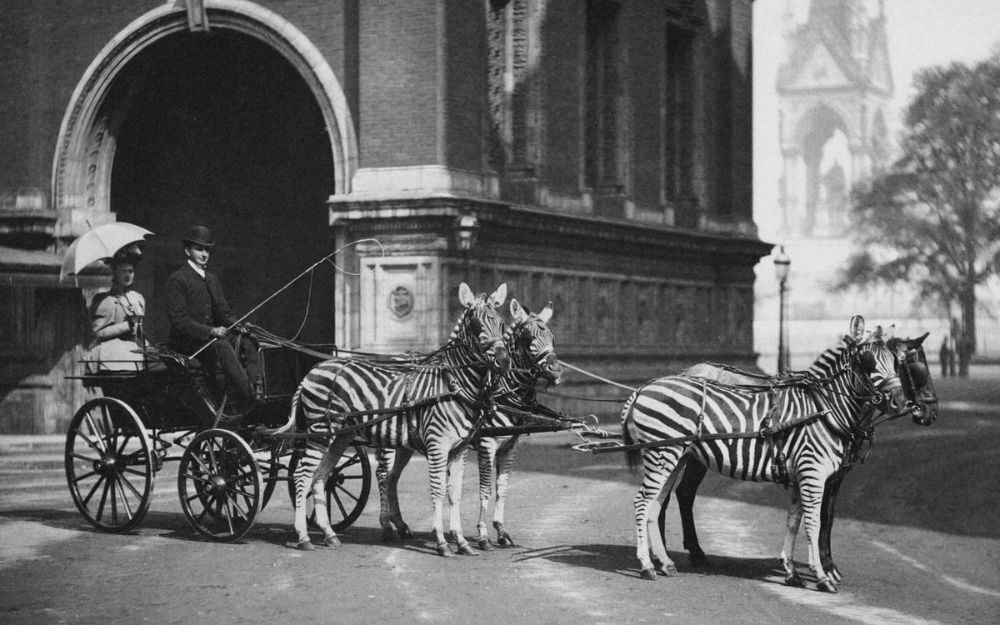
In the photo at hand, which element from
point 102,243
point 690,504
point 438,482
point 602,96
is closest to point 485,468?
point 438,482

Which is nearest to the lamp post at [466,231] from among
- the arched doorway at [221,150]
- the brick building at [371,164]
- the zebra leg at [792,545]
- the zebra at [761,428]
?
the brick building at [371,164]

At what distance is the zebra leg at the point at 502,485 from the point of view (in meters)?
14.9

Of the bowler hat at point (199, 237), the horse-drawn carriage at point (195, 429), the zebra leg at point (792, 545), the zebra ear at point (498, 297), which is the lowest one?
the zebra leg at point (792, 545)

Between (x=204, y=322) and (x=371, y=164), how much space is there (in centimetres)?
1365

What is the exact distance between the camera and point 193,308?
15.6m

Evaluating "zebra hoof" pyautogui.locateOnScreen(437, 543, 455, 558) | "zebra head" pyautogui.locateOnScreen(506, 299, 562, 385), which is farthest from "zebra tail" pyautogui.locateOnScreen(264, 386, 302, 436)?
"zebra head" pyautogui.locateOnScreen(506, 299, 562, 385)

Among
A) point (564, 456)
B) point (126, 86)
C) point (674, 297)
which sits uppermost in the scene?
point (126, 86)

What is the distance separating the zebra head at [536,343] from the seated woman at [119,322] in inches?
174

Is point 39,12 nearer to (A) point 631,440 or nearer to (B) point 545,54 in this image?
(B) point 545,54

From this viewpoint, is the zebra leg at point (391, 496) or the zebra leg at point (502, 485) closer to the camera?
the zebra leg at point (502, 485)

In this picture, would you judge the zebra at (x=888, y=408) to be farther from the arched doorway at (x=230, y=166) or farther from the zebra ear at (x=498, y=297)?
the arched doorway at (x=230, y=166)

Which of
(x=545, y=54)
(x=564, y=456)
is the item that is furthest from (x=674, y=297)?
(x=564, y=456)

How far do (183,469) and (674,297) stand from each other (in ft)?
84.8

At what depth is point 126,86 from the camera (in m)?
31.3
